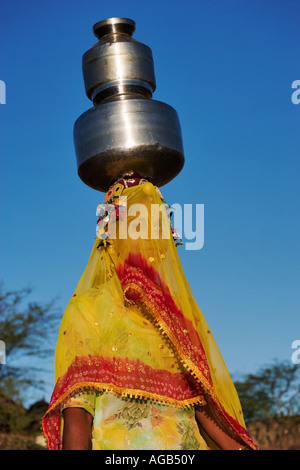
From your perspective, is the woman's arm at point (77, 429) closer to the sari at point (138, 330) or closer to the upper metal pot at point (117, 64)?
the sari at point (138, 330)

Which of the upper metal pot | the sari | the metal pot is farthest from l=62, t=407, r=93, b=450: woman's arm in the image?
the upper metal pot

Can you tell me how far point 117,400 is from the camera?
2.57 metres

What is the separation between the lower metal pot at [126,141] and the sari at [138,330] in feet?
0.52

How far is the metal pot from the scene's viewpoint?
3061 millimetres

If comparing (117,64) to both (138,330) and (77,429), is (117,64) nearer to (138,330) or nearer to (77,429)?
(138,330)

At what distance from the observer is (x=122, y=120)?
10.0 ft

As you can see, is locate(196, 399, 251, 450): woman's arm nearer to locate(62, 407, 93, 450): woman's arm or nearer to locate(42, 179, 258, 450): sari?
locate(42, 179, 258, 450): sari

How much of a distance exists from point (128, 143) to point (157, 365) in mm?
1125

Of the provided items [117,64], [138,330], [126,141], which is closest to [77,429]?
[138,330]

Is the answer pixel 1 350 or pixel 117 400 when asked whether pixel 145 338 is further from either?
pixel 1 350

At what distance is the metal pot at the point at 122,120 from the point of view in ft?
10.0

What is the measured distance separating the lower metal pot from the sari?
16 centimetres

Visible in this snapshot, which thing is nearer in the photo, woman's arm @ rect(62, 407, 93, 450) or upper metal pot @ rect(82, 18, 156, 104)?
woman's arm @ rect(62, 407, 93, 450)

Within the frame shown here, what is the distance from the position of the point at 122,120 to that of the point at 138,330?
1081mm
